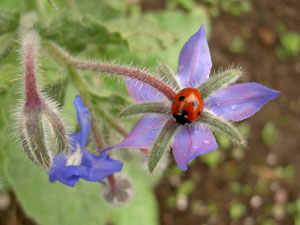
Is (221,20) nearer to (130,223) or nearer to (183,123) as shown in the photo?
(130,223)

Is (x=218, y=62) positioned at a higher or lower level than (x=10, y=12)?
lower

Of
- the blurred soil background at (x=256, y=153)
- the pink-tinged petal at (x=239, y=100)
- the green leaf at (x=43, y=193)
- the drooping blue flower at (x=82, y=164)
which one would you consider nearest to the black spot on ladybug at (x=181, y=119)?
the pink-tinged petal at (x=239, y=100)

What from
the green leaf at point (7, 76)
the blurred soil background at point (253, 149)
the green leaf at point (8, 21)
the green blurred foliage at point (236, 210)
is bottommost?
the green blurred foliage at point (236, 210)

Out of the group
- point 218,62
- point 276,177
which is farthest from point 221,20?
point 276,177

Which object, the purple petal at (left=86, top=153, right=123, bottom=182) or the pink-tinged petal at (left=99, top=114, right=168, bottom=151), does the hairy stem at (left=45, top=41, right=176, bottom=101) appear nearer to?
the pink-tinged petal at (left=99, top=114, right=168, bottom=151)

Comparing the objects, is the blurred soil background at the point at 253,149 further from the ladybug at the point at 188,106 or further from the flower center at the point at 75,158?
the ladybug at the point at 188,106

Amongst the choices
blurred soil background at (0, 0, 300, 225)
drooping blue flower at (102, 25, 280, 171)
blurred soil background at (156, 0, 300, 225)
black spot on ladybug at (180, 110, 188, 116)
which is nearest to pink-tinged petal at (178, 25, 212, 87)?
drooping blue flower at (102, 25, 280, 171)
